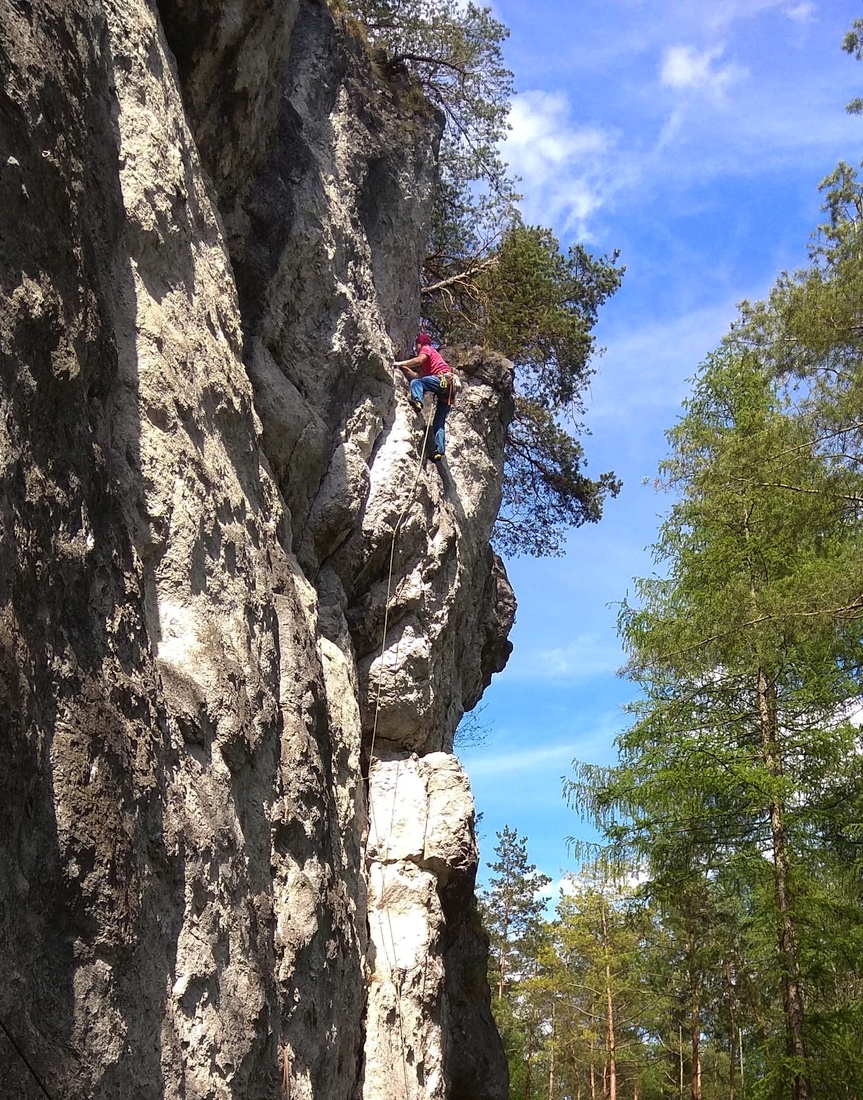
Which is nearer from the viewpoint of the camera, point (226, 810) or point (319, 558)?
point (226, 810)

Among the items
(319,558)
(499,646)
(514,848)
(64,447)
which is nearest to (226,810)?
(64,447)

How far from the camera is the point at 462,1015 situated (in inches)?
442

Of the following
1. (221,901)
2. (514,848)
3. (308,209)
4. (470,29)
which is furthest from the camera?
(514,848)

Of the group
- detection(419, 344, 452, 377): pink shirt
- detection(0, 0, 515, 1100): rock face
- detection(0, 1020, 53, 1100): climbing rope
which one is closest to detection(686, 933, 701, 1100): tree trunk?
detection(0, 0, 515, 1100): rock face

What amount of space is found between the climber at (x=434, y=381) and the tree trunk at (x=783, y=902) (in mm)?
5463

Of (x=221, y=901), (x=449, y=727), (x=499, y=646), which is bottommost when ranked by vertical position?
(x=221, y=901)

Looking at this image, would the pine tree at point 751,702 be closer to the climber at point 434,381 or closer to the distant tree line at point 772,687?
the distant tree line at point 772,687

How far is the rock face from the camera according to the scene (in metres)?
3.69

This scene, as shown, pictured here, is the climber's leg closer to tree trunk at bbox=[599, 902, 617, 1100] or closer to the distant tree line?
the distant tree line

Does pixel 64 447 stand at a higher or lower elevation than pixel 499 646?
lower

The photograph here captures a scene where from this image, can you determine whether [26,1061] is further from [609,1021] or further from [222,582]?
[609,1021]

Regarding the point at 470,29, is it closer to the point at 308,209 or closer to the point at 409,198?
the point at 409,198

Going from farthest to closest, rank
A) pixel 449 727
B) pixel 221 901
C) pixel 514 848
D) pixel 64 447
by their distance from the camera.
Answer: pixel 514 848
pixel 449 727
pixel 221 901
pixel 64 447

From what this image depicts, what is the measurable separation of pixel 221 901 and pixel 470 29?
40.0 feet
